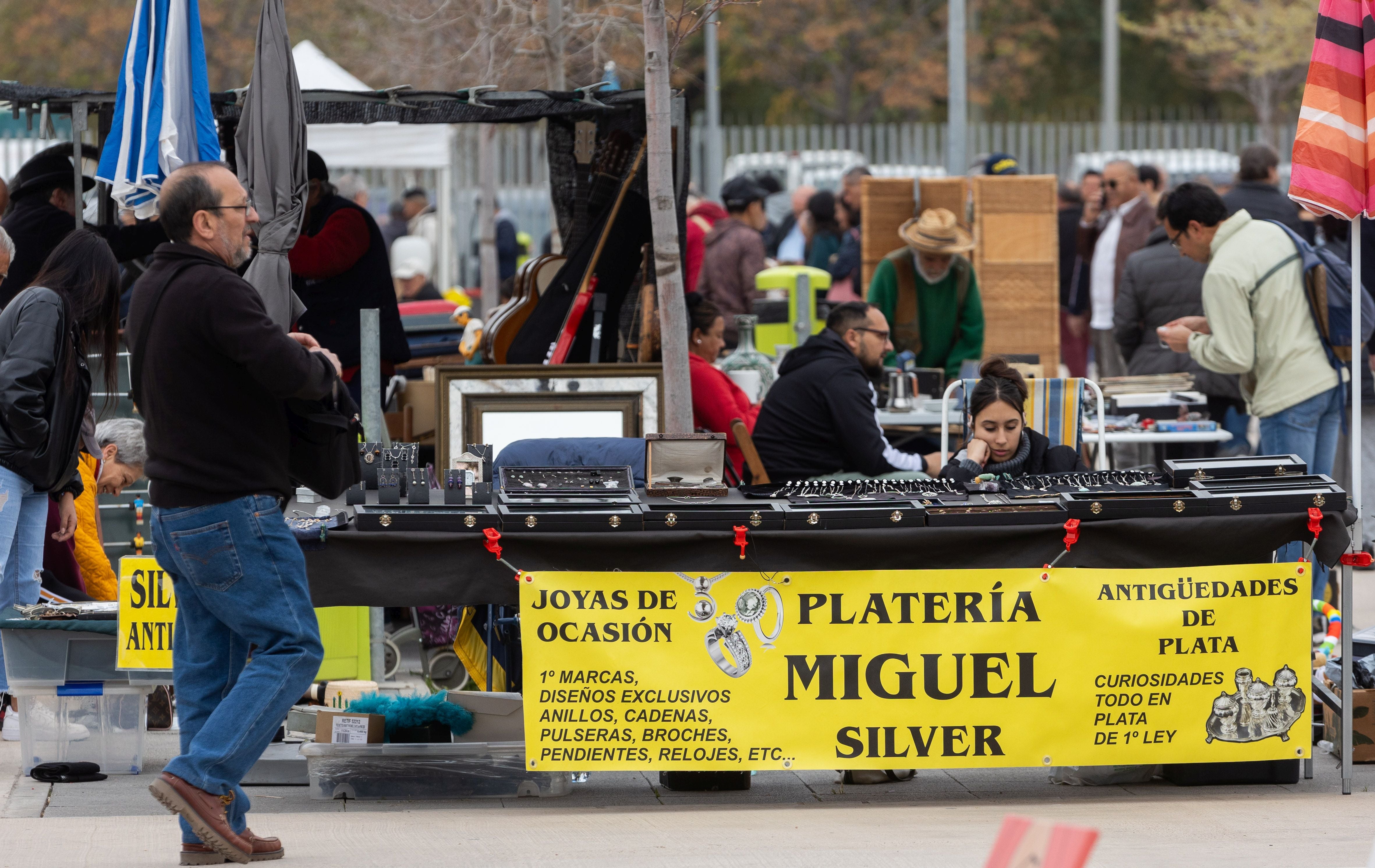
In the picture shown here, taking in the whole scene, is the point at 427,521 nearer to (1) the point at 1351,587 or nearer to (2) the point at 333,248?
(1) the point at 1351,587

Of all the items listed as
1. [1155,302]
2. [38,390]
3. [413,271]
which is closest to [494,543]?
[38,390]

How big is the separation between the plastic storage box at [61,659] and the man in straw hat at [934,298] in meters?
5.17

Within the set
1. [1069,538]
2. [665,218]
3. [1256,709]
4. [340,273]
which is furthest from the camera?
[340,273]

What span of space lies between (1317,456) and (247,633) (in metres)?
4.90

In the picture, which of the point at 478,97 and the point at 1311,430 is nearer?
the point at 1311,430

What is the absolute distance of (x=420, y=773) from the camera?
17.2ft

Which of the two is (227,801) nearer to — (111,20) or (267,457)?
(267,457)

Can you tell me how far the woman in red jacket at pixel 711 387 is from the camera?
7.71 m

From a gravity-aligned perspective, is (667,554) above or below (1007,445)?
below

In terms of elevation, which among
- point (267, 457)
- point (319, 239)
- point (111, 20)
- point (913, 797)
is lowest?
point (913, 797)

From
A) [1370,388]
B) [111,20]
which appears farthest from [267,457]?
[111,20]

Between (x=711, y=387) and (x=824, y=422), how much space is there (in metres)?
0.63

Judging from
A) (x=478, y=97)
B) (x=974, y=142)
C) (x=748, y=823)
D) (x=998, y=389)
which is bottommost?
(x=748, y=823)

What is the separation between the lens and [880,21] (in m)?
33.7
